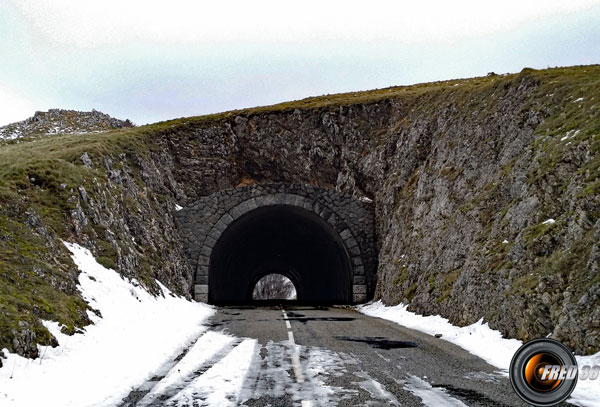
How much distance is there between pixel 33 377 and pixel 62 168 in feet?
40.9

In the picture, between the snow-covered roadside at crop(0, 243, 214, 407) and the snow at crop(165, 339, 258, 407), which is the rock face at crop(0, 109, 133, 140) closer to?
the snow-covered roadside at crop(0, 243, 214, 407)

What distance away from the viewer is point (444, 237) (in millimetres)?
17203

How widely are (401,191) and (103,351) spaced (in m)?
17.7

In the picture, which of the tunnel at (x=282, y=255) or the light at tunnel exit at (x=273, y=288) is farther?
the light at tunnel exit at (x=273, y=288)

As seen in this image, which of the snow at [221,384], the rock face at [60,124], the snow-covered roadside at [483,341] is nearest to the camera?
the snow at [221,384]

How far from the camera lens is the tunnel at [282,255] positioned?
87.6 feet

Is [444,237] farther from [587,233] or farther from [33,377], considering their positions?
[33,377]

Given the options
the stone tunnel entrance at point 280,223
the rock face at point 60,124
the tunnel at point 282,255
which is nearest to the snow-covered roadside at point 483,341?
the stone tunnel entrance at point 280,223

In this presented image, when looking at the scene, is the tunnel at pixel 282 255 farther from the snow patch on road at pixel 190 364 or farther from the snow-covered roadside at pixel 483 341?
the snow patch on road at pixel 190 364

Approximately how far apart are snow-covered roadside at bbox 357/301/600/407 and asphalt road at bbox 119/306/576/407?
349 mm

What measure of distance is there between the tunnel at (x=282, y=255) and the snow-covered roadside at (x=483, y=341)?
33.7 feet

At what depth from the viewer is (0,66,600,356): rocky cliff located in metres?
9.64

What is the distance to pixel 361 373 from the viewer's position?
7.48m

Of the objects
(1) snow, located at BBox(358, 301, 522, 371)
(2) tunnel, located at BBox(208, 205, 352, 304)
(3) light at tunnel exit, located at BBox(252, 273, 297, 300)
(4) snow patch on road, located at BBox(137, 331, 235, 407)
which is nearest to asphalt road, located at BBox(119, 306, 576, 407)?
(4) snow patch on road, located at BBox(137, 331, 235, 407)
